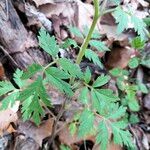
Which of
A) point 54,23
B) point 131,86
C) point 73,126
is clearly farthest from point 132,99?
point 54,23

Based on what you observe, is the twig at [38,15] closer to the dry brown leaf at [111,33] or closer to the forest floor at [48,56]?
the forest floor at [48,56]

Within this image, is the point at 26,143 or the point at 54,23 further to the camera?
the point at 54,23

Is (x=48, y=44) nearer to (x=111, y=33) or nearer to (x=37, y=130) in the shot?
(x=37, y=130)

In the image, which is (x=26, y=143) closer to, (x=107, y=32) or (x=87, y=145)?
(x=87, y=145)

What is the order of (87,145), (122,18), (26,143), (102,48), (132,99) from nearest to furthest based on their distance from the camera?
(122,18)
(102,48)
(26,143)
(87,145)
(132,99)

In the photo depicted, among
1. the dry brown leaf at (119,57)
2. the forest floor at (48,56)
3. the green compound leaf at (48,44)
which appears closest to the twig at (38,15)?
the forest floor at (48,56)

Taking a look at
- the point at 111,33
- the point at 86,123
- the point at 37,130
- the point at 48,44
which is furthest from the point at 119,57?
the point at 48,44
